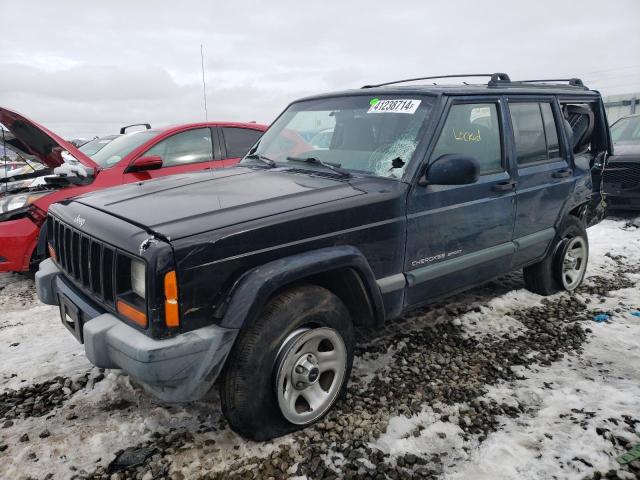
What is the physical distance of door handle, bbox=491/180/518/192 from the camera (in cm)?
339

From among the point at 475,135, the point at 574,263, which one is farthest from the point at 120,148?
the point at 574,263

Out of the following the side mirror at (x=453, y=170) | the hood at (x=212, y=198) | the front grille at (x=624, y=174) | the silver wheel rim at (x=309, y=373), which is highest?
the side mirror at (x=453, y=170)

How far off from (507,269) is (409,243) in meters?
1.36

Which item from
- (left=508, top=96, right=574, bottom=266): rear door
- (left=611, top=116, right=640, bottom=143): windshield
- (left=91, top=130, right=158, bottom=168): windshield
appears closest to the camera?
(left=508, top=96, right=574, bottom=266): rear door

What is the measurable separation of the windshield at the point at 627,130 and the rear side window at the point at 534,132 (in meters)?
6.48

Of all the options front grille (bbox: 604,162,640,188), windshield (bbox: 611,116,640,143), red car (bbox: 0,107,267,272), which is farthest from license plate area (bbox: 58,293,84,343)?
windshield (bbox: 611,116,640,143)

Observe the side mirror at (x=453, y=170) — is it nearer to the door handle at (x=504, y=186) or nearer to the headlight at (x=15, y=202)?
the door handle at (x=504, y=186)

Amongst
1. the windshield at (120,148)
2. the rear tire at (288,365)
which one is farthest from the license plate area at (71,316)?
the windshield at (120,148)

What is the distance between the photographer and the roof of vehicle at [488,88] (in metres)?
3.24

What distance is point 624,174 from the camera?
26.1ft

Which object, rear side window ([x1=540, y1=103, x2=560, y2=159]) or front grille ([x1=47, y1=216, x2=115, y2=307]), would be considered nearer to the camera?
front grille ([x1=47, y1=216, x2=115, y2=307])

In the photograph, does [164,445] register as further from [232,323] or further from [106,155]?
[106,155]

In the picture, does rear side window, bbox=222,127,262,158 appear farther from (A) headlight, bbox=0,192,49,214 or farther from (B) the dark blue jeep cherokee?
(A) headlight, bbox=0,192,49,214

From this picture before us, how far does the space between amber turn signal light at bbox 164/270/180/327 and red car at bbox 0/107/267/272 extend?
9.27 feet
